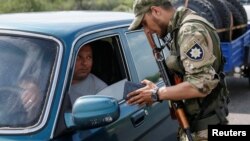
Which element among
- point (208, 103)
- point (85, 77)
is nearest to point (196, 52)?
point (208, 103)

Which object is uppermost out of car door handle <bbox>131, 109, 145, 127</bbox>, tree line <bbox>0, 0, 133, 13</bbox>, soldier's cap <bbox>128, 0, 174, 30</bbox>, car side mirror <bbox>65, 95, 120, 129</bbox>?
tree line <bbox>0, 0, 133, 13</bbox>

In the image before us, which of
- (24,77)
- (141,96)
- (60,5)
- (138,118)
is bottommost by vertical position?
(138,118)

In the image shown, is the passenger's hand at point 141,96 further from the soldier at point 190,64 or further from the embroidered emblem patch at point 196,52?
the embroidered emblem patch at point 196,52

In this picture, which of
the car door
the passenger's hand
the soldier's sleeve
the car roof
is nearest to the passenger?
Answer: the car door

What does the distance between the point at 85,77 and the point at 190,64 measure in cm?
107

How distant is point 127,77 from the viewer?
3.30m

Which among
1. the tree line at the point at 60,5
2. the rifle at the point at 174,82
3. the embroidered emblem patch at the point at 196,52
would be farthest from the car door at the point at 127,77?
the tree line at the point at 60,5

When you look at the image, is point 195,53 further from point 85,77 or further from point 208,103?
point 85,77

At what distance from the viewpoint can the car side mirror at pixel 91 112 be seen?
2.31 meters

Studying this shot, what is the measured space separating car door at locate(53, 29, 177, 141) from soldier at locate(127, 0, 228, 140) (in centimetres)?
28

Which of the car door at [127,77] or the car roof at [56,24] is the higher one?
the car roof at [56,24]

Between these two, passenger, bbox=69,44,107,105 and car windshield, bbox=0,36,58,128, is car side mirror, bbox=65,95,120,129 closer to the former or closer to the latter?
car windshield, bbox=0,36,58,128

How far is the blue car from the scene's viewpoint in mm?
2334

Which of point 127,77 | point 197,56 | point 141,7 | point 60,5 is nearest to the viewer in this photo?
point 197,56
